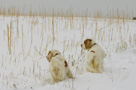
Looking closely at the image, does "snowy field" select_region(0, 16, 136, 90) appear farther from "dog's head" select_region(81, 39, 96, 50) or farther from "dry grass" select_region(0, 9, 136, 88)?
"dog's head" select_region(81, 39, 96, 50)

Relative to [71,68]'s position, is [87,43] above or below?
above

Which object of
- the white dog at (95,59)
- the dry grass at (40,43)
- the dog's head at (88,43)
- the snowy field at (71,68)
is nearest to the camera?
the snowy field at (71,68)

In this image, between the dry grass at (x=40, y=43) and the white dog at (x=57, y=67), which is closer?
the white dog at (x=57, y=67)

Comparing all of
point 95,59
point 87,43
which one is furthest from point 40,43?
point 95,59

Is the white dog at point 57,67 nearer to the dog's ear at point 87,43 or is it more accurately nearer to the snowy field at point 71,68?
the snowy field at point 71,68

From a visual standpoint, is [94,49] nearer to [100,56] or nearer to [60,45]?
Result: [100,56]

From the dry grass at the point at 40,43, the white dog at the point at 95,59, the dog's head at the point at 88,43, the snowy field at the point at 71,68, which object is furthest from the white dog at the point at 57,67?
the dog's head at the point at 88,43

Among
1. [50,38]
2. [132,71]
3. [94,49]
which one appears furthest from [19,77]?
[50,38]

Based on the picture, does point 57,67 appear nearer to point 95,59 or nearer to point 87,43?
point 95,59

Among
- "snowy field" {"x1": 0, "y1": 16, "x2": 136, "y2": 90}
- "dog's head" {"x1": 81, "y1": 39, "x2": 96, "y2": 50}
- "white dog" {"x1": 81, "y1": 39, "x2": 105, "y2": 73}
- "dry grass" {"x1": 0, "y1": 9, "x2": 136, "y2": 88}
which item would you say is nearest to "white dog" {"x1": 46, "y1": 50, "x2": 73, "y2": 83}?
"snowy field" {"x1": 0, "y1": 16, "x2": 136, "y2": 90}

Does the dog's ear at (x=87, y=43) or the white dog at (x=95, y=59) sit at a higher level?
the dog's ear at (x=87, y=43)

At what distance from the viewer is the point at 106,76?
→ 12.4ft

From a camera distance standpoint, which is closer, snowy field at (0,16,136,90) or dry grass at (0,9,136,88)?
snowy field at (0,16,136,90)

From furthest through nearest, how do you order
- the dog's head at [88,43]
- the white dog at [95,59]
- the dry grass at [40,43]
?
the dry grass at [40,43] < the dog's head at [88,43] < the white dog at [95,59]
